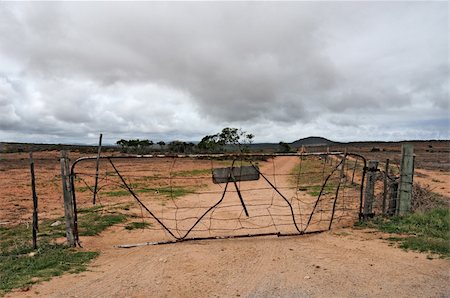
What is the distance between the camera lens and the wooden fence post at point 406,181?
9695mm

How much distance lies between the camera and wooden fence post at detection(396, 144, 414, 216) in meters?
9.70

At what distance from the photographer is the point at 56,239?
8.00m

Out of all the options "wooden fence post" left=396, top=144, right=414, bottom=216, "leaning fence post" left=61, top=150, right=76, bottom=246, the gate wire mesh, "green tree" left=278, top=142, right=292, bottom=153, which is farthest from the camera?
Result: "green tree" left=278, top=142, right=292, bottom=153

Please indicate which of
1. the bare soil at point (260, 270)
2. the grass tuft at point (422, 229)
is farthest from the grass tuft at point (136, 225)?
the grass tuft at point (422, 229)

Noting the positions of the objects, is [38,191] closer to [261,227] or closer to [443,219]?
[261,227]

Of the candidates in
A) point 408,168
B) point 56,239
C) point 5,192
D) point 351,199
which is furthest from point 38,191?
point 408,168

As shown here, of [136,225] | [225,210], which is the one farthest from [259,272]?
[225,210]

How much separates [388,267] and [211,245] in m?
3.45

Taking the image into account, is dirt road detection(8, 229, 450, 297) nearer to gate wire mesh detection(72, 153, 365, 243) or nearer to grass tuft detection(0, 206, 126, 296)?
grass tuft detection(0, 206, 126, 296)

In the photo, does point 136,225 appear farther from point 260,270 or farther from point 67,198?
point 260,270

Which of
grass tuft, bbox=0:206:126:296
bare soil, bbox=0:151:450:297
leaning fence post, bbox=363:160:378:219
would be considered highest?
leaning fence post, bbox=363:160:378:219

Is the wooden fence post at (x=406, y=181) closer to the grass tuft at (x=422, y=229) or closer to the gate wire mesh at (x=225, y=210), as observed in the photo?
the grass tuft at (x=422, y=229)

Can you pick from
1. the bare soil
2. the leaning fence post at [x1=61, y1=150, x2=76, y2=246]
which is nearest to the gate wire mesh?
the leaning fence post at [x1=61, y1=150, x2=76, y2=246]

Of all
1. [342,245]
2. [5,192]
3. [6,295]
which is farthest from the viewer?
[5,192]
